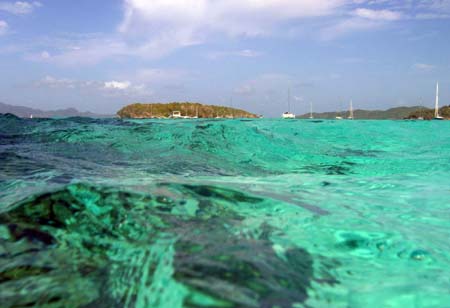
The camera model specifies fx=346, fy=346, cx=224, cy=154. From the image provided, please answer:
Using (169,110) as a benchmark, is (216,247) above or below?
below

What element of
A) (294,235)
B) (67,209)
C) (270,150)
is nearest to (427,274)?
(294,235)

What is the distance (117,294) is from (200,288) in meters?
0.40

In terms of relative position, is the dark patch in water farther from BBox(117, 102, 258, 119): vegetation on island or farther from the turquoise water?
BBox(117, 102, 258, 119): vegetation on island

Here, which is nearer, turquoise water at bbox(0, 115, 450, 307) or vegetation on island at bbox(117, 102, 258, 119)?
turquoise water at bbox(0, 115, 450, 307)

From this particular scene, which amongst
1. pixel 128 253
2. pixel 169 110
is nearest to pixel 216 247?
pixel 128 253

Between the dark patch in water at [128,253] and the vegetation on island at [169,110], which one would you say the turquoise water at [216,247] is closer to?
the dark patch in water at [128,253]

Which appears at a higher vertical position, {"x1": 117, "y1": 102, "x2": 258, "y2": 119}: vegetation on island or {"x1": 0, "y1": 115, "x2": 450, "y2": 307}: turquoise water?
{"x1": 117, "y1": 102, "x2": 258, "y2": 119}: vegetation on island

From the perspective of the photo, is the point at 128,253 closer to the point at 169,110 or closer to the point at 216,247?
the point at 216,247

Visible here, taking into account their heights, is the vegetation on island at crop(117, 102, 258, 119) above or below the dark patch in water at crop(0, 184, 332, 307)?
above

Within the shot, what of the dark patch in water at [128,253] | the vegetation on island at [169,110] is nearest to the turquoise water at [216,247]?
the dark patch in water at [128,253]

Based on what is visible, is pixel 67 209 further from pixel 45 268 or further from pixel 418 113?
pixel 418 113

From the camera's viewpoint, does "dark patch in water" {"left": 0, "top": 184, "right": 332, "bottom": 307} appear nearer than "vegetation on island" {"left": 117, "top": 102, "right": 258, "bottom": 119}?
Yes

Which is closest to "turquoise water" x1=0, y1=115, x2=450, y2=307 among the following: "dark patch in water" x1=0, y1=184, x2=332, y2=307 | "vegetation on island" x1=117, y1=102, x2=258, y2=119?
"dark patch in water" x1=0, y1=184, x2=332, y2=307

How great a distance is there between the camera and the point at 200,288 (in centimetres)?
145
